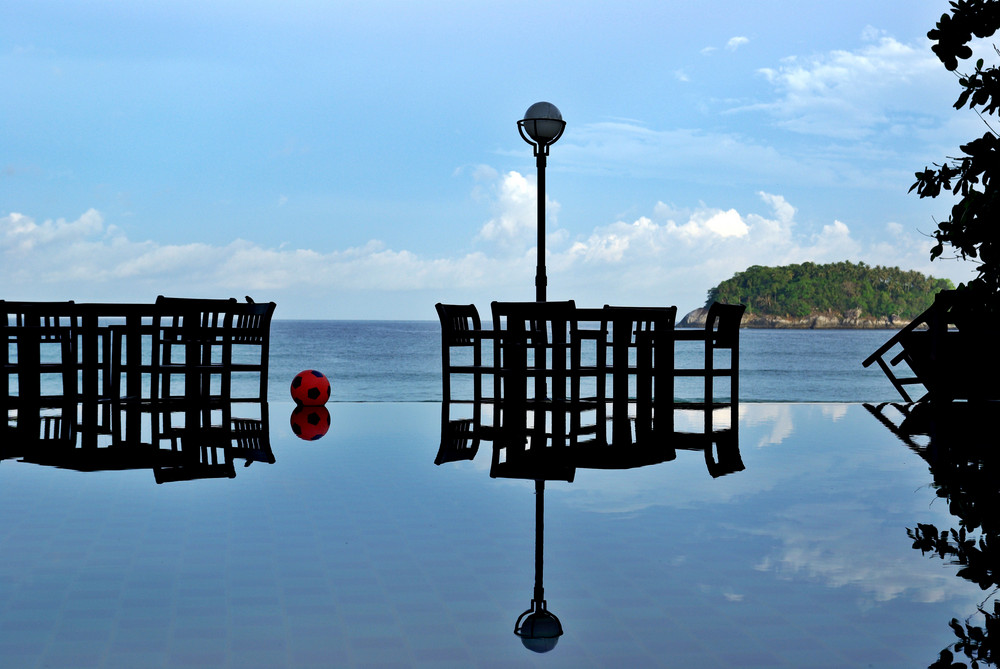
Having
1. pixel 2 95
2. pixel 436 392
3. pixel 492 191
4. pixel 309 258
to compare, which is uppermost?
pixel 2 95

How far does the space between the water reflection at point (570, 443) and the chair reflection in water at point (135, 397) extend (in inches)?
59.0

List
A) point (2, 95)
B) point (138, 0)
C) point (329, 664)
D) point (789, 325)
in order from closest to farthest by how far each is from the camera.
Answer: point (329, 664) → point (138, 0) → point (2, 95) → point (789, 325)

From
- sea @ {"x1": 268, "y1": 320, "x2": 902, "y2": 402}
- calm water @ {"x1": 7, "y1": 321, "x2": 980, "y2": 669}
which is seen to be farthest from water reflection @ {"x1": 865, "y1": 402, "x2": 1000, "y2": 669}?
sea @ {"x1": 268, "y1": 320, "x2": 902, "y2": 402}

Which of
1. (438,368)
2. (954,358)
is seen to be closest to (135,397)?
(954,358)

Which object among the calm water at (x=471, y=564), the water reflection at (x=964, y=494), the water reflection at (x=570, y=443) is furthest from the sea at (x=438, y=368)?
the calm water at (x=471, y=564)

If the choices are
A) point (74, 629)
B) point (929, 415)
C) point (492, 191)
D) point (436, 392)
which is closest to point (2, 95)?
point (492, 191)

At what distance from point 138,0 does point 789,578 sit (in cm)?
3999

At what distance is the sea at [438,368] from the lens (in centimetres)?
2840

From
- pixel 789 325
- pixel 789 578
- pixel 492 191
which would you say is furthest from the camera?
pixel 789 325

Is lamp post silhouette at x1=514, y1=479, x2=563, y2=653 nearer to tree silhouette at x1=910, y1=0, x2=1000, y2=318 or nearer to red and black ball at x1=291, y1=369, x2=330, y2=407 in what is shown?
tree silhouette at x1=910, y1=0, x2=1000, y2=318

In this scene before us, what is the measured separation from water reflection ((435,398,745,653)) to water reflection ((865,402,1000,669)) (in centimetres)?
125

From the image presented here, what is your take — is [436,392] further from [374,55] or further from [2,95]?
[2,95]

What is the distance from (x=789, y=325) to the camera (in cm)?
9338

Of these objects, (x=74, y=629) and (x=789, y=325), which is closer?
(x=74, y=629)
